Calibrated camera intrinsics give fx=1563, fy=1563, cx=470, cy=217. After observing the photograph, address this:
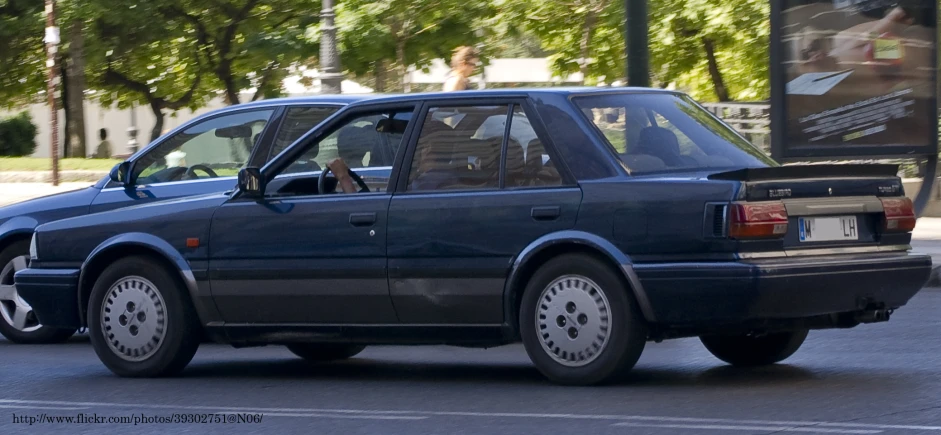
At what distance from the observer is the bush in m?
47.6

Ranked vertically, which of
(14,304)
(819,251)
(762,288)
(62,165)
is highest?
A: (819,251)

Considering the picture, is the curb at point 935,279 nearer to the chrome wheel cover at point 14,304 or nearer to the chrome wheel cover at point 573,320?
the chrome wheel cover at point 573,320

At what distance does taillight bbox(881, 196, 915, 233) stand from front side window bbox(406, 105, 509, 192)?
1811 mm

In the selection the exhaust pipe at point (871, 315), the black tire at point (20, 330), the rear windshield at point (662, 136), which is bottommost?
the black tire at point (20, 330)

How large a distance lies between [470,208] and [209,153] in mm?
3506

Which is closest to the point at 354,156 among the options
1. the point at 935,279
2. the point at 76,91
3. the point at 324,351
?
the point at 324,351

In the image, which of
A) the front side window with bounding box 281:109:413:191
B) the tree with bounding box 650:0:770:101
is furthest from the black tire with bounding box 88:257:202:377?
the tree with bounding box 650:0:770:101

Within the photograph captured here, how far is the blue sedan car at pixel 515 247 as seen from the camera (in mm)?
6801

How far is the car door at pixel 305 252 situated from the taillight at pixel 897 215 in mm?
2358

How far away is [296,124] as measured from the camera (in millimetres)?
9914

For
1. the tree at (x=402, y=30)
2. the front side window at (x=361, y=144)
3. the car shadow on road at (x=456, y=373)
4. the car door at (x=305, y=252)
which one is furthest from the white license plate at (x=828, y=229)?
the tree at (x=402, y=30)

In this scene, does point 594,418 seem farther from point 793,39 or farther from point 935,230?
point 935,230

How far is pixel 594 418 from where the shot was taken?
20.8ft

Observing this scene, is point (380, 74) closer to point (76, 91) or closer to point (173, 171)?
point (76, 91)
